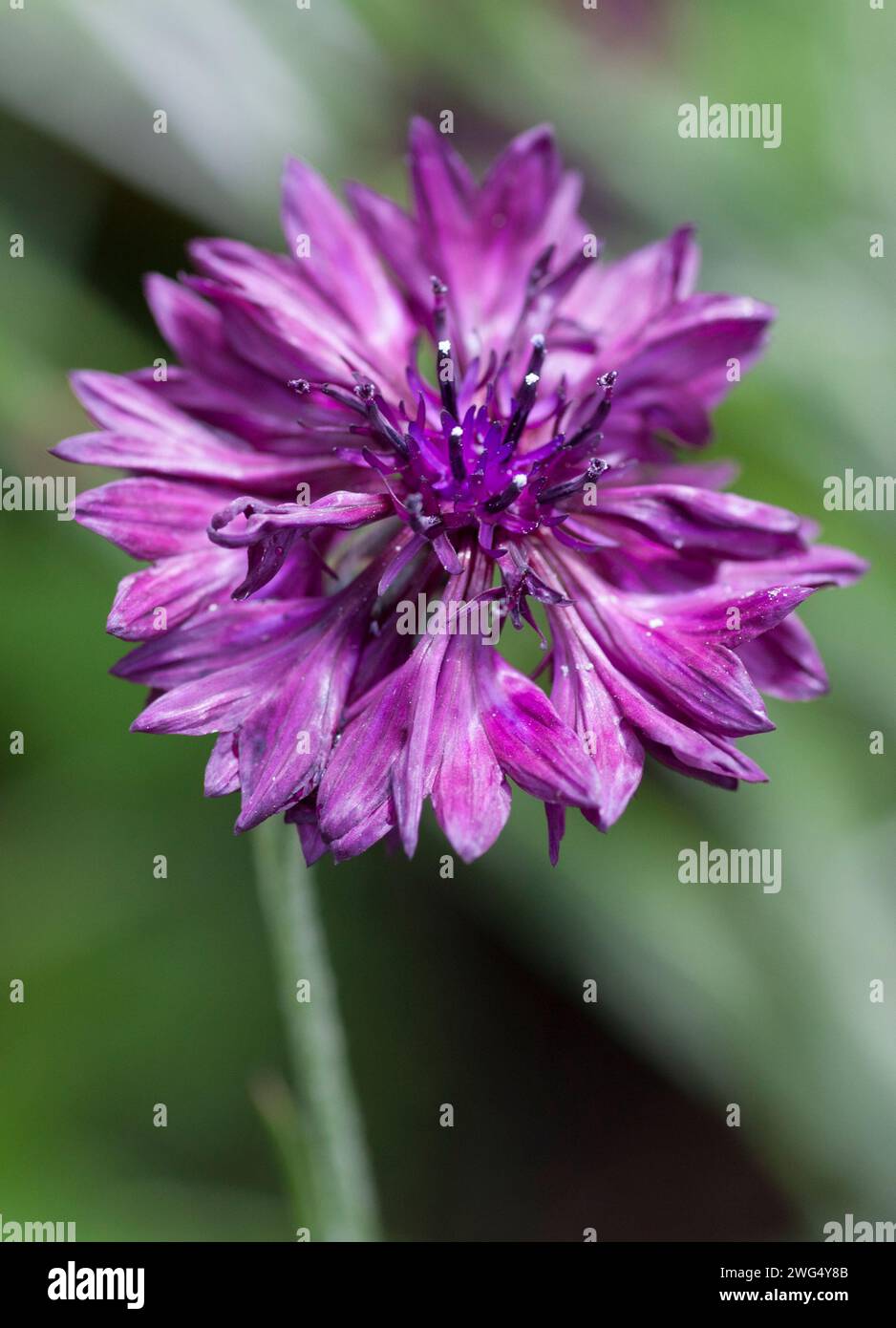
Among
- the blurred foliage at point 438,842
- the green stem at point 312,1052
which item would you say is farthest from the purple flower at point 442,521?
the blurred foliage at point 438,842

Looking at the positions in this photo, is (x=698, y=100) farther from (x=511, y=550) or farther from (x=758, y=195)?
(x=511, y=550)

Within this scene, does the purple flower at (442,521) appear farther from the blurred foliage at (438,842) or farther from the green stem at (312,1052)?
the blurred foliage at (438,842)

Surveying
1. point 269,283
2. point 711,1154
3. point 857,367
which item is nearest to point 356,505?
point 269,283

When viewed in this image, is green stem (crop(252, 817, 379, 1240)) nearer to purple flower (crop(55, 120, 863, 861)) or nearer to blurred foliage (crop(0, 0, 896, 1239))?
purple flower (crop(55, 120, 863, 861))

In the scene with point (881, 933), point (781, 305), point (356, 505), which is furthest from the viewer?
point (781, 305)

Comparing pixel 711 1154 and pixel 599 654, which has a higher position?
pixel 599 654
